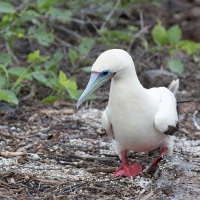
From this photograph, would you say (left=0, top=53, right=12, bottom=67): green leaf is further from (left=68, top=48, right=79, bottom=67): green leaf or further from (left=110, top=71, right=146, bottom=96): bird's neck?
(left=110, top=71, right=146, bottom=96): bird's neck

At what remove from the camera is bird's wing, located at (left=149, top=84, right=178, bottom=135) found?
193 inches

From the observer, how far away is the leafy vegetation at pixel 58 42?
668 centimetres

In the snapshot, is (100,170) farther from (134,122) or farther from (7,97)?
(7,97)

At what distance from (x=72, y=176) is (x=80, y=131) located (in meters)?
1.23

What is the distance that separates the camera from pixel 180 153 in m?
5.55

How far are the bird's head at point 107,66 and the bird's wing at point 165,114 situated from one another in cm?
46

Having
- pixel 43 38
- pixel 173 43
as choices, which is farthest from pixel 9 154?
pixel 173 43

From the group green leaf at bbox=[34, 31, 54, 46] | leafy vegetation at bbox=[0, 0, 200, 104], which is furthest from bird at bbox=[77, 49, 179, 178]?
green leaf at bbox=[34, 31, 54, 46]

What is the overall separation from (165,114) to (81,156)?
85 centimetres

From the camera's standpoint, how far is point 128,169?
16.5ft

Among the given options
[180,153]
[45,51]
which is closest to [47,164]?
[180,153]

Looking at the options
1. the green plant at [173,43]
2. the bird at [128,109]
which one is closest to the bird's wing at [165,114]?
the bird at [128,109]

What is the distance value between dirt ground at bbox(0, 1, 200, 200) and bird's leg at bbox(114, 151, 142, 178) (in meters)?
0.05

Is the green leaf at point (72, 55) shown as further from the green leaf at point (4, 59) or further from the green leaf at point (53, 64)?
the green leaf at point (4, 59)
